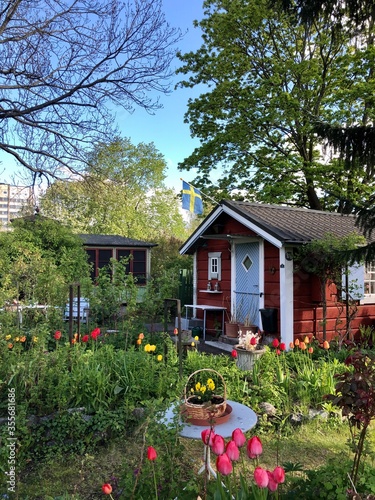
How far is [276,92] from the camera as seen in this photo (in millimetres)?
15203

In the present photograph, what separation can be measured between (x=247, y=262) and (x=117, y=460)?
20.9 ft

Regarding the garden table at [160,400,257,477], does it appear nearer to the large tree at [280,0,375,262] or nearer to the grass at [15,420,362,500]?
the grass at [15,420,362,500]

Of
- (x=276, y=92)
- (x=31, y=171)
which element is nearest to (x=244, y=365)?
(x=31, y=171)

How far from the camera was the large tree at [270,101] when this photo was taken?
48.0 feet

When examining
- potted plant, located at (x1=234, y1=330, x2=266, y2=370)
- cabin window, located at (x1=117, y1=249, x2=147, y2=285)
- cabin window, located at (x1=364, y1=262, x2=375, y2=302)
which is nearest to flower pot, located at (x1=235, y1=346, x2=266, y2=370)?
potted plant, located at (x1=234, y1=330, x2=266, y2=370)

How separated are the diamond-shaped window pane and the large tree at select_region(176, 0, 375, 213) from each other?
6684mm

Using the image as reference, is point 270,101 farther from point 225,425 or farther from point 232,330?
point 225,425

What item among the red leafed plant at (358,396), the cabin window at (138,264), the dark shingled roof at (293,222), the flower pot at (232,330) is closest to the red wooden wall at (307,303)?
the dark shingled roof at (293,222)

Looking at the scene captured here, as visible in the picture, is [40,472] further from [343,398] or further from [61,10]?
[61,10]

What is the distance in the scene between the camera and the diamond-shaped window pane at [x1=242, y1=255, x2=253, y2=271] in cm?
909

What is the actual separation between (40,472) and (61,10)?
6632 millimetres

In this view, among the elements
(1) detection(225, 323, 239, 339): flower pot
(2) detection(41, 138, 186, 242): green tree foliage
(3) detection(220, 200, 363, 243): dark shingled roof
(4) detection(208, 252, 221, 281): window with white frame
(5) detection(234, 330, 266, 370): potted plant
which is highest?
(2) detection(41, 138, 186, 242): green tree foliage

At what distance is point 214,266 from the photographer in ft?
34.5

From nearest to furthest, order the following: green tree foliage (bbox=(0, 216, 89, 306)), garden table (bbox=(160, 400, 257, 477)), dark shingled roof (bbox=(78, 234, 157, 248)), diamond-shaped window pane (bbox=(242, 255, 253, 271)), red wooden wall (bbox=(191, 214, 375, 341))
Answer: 1. garden table (bbox=(160, 400, 257, 477))
2. red wooden wall (bbox=(191, 214, 375, 341))
3. diamond-shaped window pane (bbox=(242, 255, 253, 271))
4. green tree foliage (bbox=(0, 216, 89, 306))
5. dark shingled roof (bbox=(78, 234, 157, 248))
